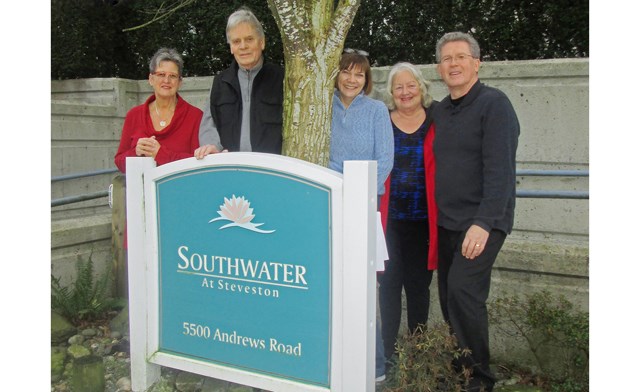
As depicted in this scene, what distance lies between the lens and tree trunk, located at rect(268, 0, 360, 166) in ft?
8.37

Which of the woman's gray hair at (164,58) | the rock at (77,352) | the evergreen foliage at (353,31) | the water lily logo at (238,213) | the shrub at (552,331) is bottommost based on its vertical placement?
the rock at (77,352)

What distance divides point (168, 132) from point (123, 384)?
4.30 feet

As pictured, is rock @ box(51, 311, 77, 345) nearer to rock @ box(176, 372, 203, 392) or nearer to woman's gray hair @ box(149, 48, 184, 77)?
rock @ box(176, 372, 203, 392)

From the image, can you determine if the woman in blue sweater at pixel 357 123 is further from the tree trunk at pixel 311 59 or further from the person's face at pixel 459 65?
the person's face at pixel 459 65

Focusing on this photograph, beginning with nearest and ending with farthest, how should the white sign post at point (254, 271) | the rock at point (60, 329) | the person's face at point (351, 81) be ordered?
the white sign post at point (254, 271), the person's face at point (351, 81), the rock at point (60, 329)

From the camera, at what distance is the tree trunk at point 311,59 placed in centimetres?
255

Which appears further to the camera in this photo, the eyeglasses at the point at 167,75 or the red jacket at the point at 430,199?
the eyeglasses at the point at 167,75

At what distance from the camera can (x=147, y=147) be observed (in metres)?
2.84

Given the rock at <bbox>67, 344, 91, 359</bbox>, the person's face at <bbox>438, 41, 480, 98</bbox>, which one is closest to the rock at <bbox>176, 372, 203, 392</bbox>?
the rock at <bbox>67, 344, 91, 359</bbox>

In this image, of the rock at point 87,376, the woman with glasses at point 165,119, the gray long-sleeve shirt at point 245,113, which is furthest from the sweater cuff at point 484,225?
the rock at point 87,376

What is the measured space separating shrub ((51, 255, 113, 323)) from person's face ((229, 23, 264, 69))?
1980 mm

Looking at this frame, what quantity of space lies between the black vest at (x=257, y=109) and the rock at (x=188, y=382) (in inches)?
42.0

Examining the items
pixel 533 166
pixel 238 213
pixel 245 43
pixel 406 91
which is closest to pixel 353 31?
pixel 533 166

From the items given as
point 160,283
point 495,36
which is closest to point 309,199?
point 160,283
